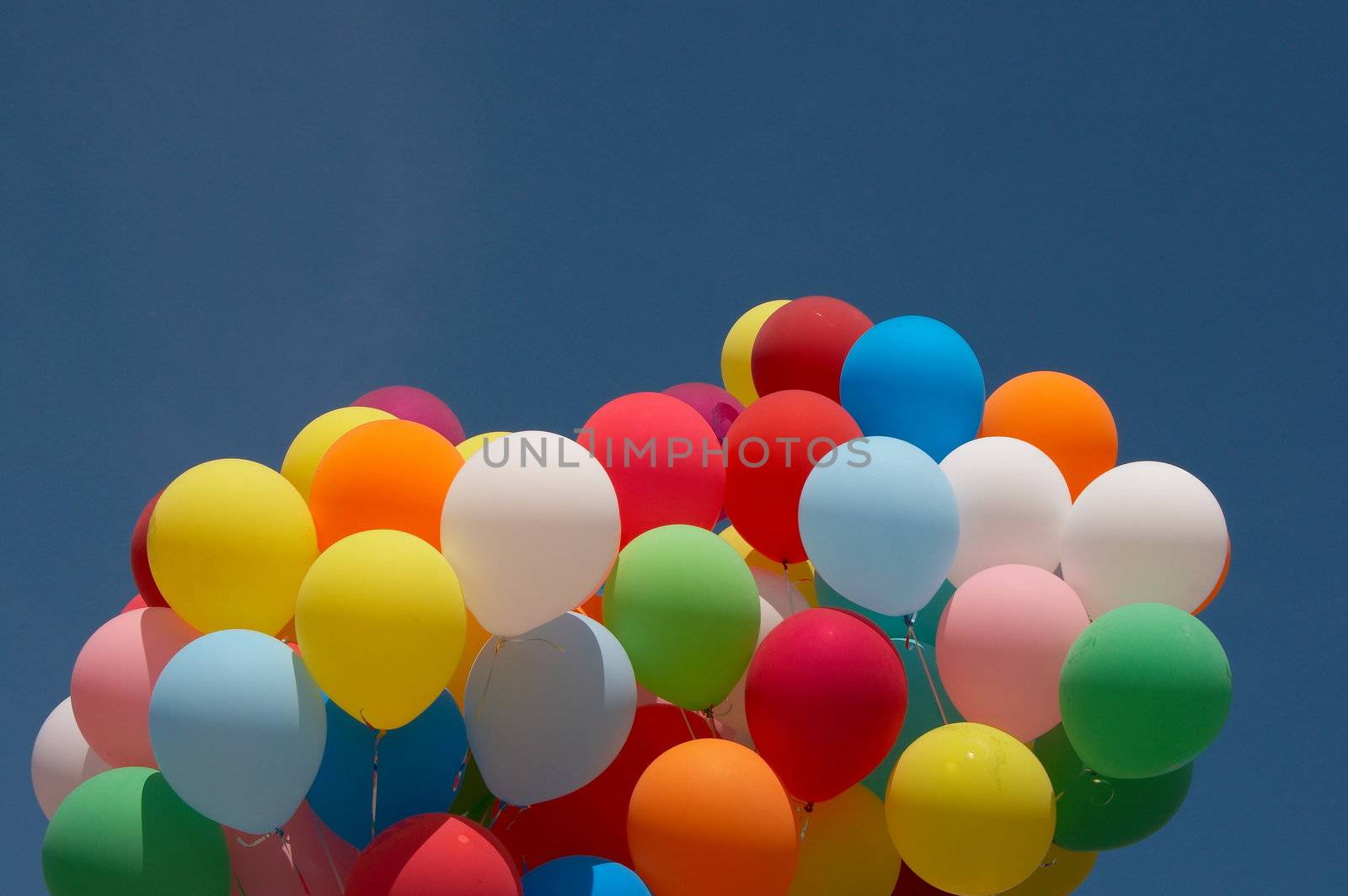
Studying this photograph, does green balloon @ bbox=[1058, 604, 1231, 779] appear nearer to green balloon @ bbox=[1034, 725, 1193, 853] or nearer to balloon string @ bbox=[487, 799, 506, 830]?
green balloon @ bbox=[1034, 725, 1193, 853]

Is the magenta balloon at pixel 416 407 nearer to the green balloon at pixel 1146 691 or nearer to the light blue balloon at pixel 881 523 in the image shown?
the light blue balloon at pixel 881 523

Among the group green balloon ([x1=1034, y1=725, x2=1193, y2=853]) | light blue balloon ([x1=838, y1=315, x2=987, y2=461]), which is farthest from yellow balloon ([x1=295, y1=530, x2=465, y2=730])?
green balloon ([x1=1034, y1=725, x2=1193, y2=853])

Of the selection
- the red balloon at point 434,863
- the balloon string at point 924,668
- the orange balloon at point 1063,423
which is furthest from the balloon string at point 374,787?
the orange balloon at point 1063,423

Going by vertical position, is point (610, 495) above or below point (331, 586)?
above

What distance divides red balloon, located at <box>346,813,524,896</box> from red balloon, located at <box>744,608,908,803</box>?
3.20 feet

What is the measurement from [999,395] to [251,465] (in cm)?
293

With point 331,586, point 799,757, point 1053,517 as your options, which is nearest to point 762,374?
point 1053,517

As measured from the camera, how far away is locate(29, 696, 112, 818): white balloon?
5.54 m

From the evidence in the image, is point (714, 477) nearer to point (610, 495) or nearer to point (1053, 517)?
point (610, 495)

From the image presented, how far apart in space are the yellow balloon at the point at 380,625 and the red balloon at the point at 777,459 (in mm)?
1390

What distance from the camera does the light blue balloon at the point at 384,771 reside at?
4.81 metres

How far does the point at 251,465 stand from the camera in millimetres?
5004

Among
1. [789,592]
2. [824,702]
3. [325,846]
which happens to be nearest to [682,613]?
[824,702]

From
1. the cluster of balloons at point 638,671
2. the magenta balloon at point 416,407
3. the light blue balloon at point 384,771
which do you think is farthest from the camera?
the magenta balloon at point 416,407
